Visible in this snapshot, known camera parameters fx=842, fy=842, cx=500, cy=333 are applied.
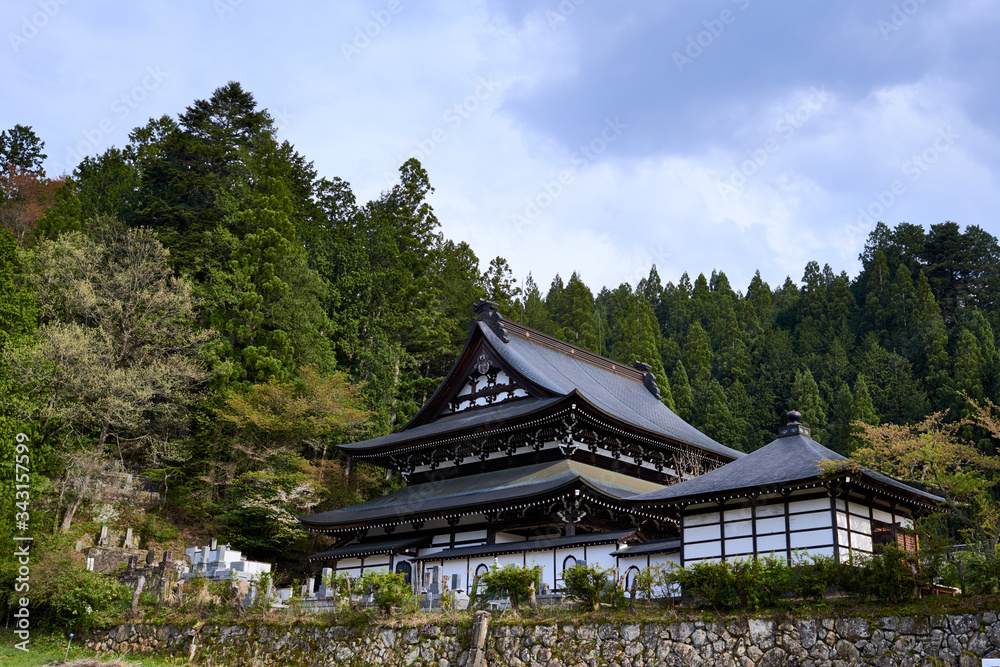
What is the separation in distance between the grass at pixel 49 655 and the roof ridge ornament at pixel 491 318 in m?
16.9

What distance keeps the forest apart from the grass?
352cm

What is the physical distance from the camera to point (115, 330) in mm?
33781

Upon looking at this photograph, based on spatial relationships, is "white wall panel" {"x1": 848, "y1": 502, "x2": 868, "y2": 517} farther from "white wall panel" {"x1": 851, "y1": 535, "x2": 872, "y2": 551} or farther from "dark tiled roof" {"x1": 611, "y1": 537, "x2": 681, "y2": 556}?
"dark tiled roof" {"x1": 611, "y1": 537, "x2": 681, "y2": 556}

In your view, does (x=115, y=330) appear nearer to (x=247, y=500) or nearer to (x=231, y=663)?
(x=247, y=500)

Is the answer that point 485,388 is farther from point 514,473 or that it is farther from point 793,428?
point 793,428

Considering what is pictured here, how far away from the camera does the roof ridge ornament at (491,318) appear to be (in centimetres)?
3369

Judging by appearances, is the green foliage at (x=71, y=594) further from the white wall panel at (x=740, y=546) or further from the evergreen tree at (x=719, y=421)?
the evergreen tree at (x=719, y=421)

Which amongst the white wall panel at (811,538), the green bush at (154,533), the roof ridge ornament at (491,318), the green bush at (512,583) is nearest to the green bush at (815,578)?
the white wall panel at (811,538)

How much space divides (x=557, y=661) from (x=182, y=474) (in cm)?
2423

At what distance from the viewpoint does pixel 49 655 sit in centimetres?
2186

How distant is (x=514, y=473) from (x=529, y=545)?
169 inches

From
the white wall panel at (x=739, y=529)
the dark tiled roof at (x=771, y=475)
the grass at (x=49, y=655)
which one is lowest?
the grass at (x=49, y=655)

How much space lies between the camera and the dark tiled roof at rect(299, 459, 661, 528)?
2494 centimetres

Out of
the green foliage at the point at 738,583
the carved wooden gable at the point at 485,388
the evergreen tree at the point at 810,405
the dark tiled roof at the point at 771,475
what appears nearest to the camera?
the green foliage at the point at 738,583
